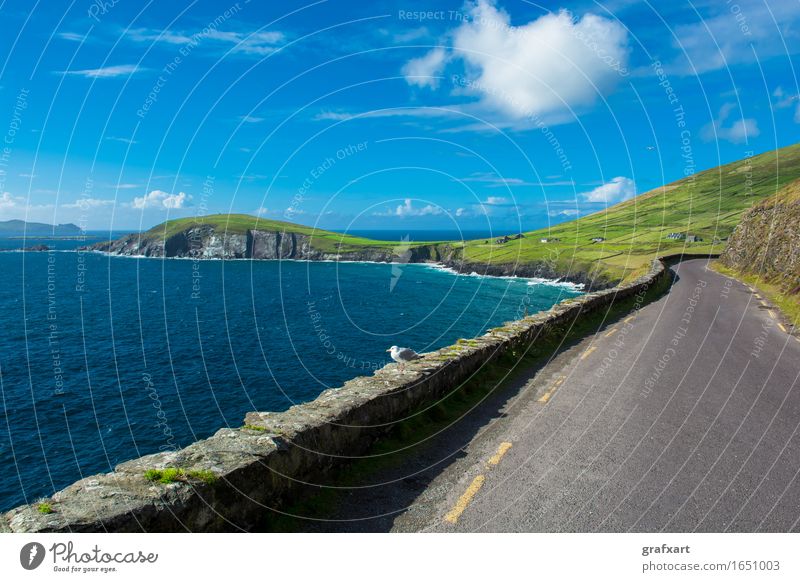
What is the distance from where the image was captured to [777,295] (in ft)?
99.8

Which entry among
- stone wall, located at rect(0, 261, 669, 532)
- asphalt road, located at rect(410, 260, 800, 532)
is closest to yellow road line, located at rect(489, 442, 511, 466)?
asphalt road, located at rect(410, 260, 800, 532)

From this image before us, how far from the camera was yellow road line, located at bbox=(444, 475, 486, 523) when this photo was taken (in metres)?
6.72

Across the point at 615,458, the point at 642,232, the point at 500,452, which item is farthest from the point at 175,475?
the point at 642,232

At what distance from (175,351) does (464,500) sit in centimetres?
5054

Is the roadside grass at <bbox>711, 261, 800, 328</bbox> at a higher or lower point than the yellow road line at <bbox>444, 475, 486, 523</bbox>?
higher

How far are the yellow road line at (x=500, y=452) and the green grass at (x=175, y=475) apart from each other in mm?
4726

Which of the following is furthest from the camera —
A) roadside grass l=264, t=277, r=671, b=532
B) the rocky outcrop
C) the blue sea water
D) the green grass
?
the rocky outcrop

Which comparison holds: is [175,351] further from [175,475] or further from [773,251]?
[773,251]

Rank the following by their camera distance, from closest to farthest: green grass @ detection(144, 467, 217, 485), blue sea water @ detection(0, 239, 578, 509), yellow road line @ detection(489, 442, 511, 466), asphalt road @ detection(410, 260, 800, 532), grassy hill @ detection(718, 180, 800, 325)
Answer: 1. green grass @ detection(144, 467, 217, 485)
2. asphalt road @ detection(410, 260, 800, 532)
3. yellow road line @ detection(489, 442, 511, 466)
4. blue sea water @ detection(0, 239, 578, 509)
5. grassy hill @ detection(718, 180, 800, 325)

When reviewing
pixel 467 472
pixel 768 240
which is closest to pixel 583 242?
pixel 768 240

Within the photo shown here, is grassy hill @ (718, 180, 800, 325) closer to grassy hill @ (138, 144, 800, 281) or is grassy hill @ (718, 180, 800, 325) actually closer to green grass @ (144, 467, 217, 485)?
green grass @ (144, 467, 217, 485)

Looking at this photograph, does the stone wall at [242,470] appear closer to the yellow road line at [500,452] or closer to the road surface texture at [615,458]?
the road surface texture at [615,458]

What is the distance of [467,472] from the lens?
8172 mm

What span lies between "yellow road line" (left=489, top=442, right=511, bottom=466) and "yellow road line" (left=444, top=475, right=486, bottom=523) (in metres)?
0.68
